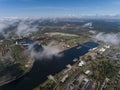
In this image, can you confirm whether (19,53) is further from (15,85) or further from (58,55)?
(15,85)

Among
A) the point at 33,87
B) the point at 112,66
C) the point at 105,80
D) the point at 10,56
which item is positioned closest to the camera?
the point at 33,87

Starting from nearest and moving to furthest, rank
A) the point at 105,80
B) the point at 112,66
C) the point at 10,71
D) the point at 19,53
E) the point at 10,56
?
the point at 105,80 → the point at 10,71 → the point at 112,66 → the point at 10,56 → the point at 19,53

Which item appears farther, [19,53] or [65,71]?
[19,53]

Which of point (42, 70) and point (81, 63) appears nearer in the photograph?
point (42, 70)

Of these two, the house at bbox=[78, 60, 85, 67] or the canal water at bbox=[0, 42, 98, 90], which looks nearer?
the canal water at bbox=[0, 42, 98, 90]

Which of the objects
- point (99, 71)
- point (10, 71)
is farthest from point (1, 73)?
point (99, 71)

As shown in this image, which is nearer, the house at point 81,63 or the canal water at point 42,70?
the canal water at point 42,70

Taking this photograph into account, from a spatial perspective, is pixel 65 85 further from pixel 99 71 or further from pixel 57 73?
pixel 99 71
